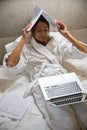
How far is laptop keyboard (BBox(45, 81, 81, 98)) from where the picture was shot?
1461 millimetres

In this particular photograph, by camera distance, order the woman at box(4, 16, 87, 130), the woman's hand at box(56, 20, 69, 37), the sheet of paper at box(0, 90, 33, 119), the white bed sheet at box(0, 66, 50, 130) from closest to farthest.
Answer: the white bed sheet at box(0, 66, 50, 130) → the sheet of paper at box(0, 90, 33, 119) → the woman at box(4, 16, 87, 130) → the woman's hand at box(56, 20, 69, 37)

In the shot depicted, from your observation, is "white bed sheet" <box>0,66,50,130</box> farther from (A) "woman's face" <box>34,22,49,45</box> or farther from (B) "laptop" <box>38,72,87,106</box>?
(A) "woman's face" <box>34,22,49,45</box>

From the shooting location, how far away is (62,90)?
1492mm

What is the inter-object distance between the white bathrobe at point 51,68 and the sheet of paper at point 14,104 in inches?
2.1

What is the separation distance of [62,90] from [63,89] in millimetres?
16

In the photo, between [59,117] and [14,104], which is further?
[14,104]

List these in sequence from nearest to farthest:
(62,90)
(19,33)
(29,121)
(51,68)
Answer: (29,121) < (62,90) < (51,68) < (19,33)

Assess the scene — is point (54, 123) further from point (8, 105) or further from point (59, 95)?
point (8, 105)

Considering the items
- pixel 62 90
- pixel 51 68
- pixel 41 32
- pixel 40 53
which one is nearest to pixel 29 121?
pixel 62 90

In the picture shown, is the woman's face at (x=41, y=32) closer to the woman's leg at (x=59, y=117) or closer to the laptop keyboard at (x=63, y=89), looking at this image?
the laptop keyboard at (x=63, y=89)

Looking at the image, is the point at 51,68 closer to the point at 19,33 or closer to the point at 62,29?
the point at 62,29

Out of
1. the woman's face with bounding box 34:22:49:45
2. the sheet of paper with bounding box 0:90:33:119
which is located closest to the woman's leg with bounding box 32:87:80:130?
the sheet of paper with bounding box 0:90:33:119

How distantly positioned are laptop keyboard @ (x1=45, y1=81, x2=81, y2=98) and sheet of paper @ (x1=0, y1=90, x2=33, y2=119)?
0.15 metres

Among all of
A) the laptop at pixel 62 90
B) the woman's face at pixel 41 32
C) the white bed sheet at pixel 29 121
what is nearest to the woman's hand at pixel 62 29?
the woman's face at pixel 41 32
